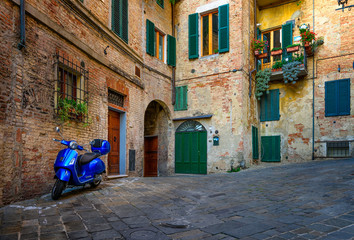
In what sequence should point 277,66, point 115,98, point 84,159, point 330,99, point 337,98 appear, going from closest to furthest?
point 84,159 → point 115,98 → point 337,98 → point 330,99 → point 277,66

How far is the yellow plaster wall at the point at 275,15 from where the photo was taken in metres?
11.8

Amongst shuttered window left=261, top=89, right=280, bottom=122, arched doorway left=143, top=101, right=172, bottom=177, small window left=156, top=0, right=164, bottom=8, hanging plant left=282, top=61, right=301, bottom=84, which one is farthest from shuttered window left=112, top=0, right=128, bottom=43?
shuttered window left=261, top=89, right=280, bottom=122

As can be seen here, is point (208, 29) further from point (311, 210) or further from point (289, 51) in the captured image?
point (311, 210)

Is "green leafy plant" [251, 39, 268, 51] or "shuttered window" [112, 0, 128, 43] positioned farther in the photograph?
"green leafy plant" [251, 39, 268, 51]

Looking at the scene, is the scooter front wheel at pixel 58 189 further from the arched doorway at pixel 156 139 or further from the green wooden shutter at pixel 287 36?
the green wooden shutter at pixel 287 36

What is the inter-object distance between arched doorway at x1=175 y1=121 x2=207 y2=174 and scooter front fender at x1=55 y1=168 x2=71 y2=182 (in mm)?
7173

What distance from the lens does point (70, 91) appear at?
6082mm

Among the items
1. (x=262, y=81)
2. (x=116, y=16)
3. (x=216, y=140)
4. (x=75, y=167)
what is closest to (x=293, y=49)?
(x=262, y=81)

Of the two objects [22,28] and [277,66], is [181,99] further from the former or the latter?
[22,28]

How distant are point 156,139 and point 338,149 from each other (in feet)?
24.4

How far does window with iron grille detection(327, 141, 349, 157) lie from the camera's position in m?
10.2

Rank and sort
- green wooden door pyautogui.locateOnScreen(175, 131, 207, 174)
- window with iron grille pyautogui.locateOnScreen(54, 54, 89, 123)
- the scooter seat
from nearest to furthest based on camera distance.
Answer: the scooter seat
window with iron grille pyautogui.locateOnScreen(54, 54, 89, 123)
green wooden door pyautogui.locateOnScreen(175, 131, 207, 174)

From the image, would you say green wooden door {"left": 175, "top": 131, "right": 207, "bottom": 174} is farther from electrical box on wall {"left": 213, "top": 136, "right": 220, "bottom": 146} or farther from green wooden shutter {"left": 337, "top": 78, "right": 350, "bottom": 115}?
green wooden shutter {"left": 337, "top": 78, "right": 350, "bottom": 115}

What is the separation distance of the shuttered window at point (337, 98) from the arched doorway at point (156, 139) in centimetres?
656
